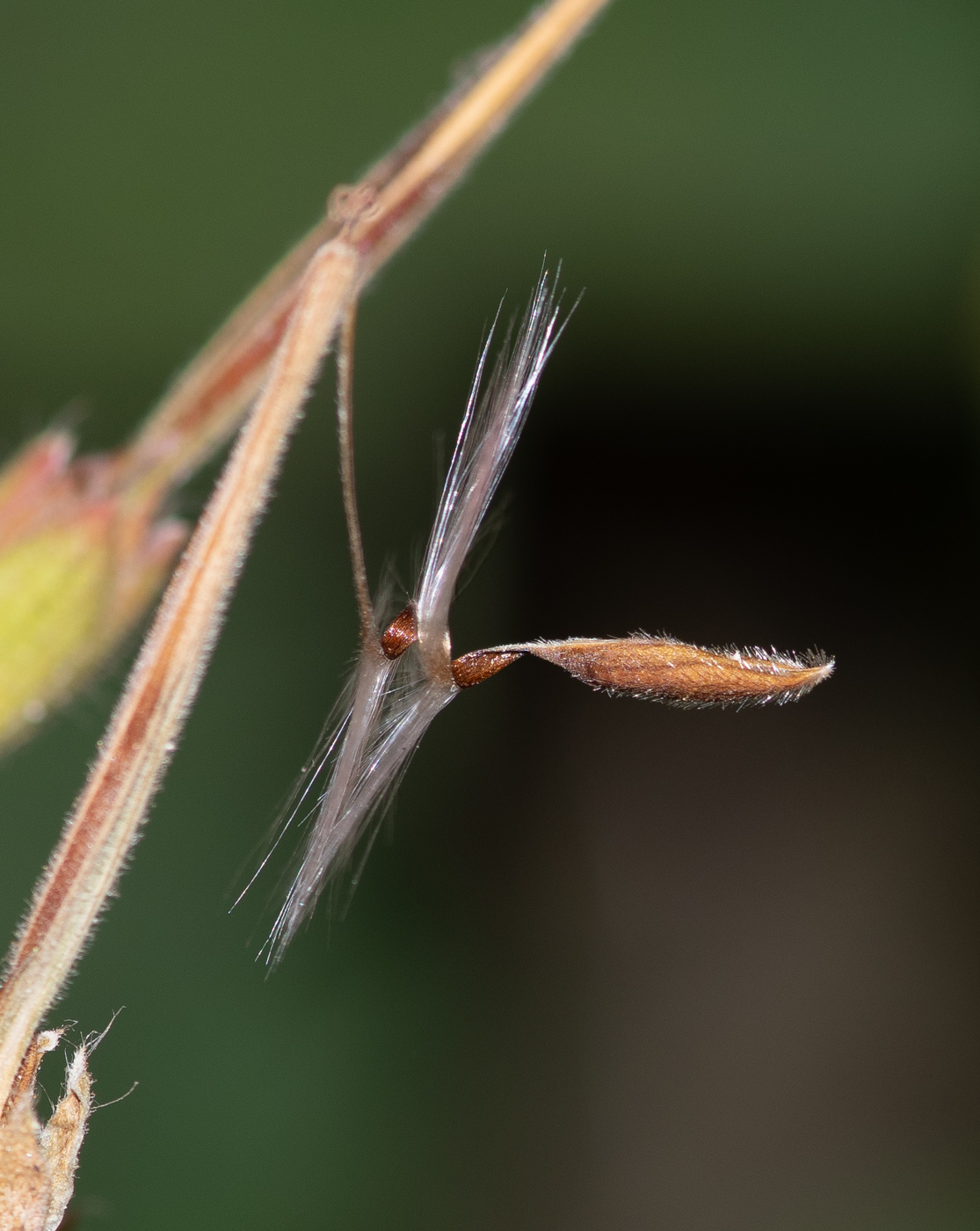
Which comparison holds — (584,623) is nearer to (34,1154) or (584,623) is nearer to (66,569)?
(66,569)

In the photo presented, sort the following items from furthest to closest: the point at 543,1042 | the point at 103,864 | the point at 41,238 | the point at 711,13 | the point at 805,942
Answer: the point at 805,942, the point at 543,1042, the point at 711,13, the point at 41,238, the point at 103,864

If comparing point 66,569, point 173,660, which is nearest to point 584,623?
point 66,569

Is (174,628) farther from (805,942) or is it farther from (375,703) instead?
(805,942)

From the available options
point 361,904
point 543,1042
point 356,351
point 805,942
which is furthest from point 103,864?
point 805,942

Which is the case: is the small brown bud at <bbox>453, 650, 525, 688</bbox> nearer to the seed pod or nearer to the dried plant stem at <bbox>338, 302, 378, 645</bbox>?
the dried plant stem at <bbox>338, 302, 378, 645</bbox>

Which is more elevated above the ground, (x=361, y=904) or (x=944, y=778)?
(x=361, y=904)

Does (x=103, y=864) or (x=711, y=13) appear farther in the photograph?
(x=711, y=13)

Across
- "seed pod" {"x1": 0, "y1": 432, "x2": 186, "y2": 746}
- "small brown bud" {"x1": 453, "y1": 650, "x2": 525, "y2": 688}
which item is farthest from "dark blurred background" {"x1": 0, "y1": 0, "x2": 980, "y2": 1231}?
"small brown bud" {"x1": 453, "y1": 650, "x2": 525, "y2": 688}

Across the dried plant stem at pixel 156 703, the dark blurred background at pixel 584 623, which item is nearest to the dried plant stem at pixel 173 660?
the dried plant stem at pixel 156 703
